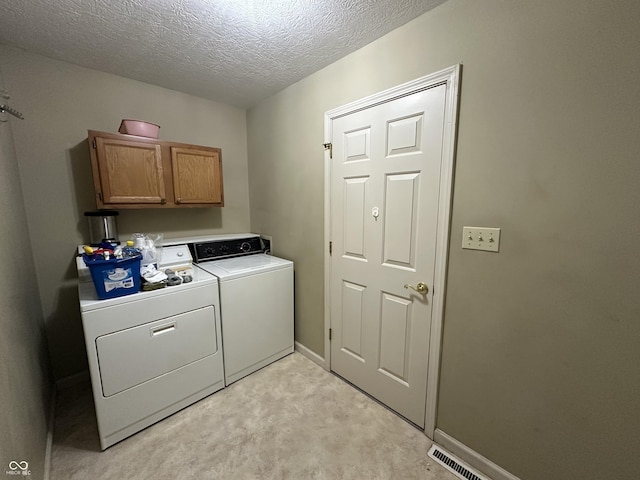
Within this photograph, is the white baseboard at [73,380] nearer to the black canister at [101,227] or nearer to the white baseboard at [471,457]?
the black canister at [101,227]

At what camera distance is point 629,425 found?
97cm

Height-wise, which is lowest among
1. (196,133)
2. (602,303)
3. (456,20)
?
(602,303)

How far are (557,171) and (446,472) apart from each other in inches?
63.1

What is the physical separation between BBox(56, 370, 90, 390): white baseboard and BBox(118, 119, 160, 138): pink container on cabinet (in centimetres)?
197

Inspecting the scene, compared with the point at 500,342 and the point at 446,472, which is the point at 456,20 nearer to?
the point at 500,342

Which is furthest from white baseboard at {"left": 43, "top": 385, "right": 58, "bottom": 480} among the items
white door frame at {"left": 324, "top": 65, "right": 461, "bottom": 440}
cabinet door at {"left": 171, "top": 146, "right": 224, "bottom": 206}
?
white door frame at {"left": 324, "top": 65, "right": 461, "bottom": 440}

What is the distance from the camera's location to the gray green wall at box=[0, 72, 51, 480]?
949 millimetres

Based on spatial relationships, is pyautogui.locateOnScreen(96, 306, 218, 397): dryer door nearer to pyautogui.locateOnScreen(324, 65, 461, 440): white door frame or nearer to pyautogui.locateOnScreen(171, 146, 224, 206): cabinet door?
pyautogui.locateOnScreen(171, 146, 224, 206): cabinet door

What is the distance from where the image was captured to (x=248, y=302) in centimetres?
204

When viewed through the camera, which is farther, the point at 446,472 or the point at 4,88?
the point at 4,88

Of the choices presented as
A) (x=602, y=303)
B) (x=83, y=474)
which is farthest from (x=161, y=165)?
(x=602, y=303)

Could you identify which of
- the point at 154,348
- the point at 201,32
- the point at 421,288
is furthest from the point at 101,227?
→ the point at 421,288

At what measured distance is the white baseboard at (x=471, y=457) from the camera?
1287 millimetres

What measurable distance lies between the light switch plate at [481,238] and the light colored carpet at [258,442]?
1.23 metres
